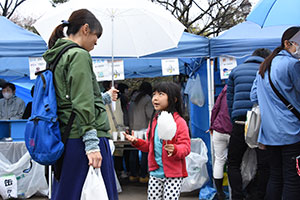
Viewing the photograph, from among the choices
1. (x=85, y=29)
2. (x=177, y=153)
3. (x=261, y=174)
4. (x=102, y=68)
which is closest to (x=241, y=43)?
(x=261, y=174)

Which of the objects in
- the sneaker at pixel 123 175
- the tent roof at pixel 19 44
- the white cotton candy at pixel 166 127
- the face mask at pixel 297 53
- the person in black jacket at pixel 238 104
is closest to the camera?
the white cotton candy at pixel 166 127

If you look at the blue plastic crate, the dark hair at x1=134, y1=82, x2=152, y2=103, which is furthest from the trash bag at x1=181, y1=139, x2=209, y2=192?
the blue plastic crate

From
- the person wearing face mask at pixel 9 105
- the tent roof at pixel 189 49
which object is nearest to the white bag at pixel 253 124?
the tent roof at pixel 189 49

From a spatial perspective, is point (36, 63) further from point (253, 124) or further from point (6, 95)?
point (253, 124)

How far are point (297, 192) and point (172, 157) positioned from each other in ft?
3.84

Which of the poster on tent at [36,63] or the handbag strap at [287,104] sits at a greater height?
the poster on tent at [36,63]

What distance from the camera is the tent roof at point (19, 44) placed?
563 centimetres

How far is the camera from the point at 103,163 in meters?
2.45

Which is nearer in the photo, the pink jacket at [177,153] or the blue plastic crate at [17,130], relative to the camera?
the pink jacket at [177,153]

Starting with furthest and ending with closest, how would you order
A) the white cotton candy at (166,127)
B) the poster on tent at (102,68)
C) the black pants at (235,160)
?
the poster on tent at (102,68) → the black pants at (235,160) → the white cotton candy at (166,127)

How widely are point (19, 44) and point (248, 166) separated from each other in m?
3.98

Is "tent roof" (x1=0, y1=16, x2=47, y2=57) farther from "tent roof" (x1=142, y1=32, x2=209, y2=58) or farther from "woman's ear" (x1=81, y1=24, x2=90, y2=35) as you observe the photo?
"woman's ear" (x1=81, y1=24, x2=90, y2=35)

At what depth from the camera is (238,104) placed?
4590 mm

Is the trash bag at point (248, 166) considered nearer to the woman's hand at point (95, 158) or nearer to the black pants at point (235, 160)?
the black pants at point (235, 160)
